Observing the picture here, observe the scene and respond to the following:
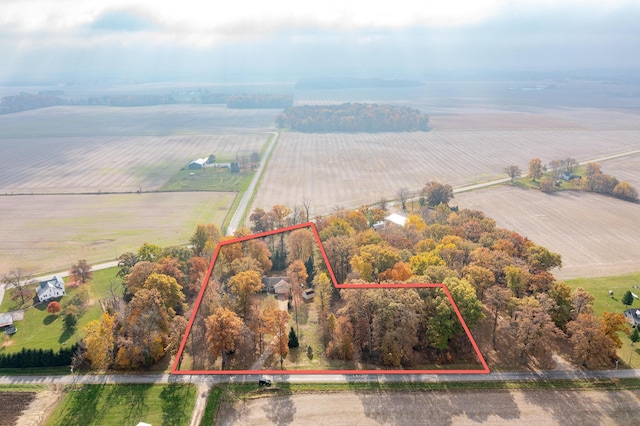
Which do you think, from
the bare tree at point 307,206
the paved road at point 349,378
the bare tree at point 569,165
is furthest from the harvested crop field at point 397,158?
the paved road at point 349,378

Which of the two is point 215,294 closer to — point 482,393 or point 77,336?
point 77,336

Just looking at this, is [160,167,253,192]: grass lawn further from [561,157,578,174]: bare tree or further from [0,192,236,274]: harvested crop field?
[561,157,578,174]: bare tree

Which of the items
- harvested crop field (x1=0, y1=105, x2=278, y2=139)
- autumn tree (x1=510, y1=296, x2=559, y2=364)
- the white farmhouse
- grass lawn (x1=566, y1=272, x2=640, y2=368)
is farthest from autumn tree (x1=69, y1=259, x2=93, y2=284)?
harvested crop field (x1=0, y1=105, x2=278, y2=139)

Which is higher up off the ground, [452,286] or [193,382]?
[452,286]

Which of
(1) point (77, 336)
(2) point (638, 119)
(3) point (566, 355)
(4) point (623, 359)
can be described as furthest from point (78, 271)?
(2) point (638, 119)

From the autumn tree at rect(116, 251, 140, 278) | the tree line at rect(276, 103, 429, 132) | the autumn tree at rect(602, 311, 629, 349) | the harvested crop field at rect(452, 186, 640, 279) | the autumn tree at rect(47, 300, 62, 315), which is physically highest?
the tree line at rect(276, 103, 429, 132)

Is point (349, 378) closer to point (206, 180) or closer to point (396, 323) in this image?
point (396, 323)
